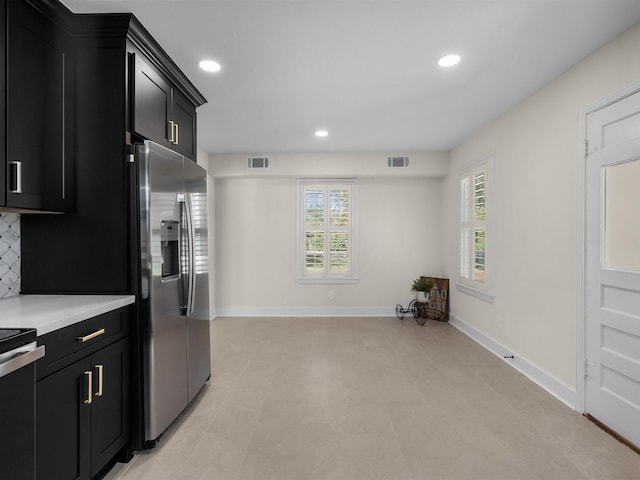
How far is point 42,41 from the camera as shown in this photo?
71.6 inches

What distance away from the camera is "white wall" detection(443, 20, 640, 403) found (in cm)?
254

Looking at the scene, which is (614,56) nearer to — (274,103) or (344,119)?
(344,119)

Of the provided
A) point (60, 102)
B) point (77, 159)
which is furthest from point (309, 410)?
point (60, 102)

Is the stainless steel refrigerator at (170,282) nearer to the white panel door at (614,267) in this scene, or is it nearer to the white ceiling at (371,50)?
the white ceiling at (371,50)

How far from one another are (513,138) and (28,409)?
418 centimetres

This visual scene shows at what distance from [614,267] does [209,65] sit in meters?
3.22

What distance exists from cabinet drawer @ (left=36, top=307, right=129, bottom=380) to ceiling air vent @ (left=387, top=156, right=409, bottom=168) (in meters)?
4.39

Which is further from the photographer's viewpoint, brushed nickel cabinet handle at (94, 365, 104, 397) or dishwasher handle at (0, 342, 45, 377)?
brushed nickel cabinet handle at (94, 365, 104, 397)

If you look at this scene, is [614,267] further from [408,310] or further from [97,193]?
[408,310]

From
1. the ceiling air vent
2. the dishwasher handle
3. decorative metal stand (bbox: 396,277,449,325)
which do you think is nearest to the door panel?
the dishwasher handle

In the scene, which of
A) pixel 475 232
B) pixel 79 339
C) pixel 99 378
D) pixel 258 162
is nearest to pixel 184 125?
pixel 79 339

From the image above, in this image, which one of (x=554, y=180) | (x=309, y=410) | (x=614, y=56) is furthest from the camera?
(x=554, y=180)

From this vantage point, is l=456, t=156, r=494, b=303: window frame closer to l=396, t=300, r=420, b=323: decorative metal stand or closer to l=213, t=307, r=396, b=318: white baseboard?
l=396, t=300, r=420, b=323: decorative metal stand

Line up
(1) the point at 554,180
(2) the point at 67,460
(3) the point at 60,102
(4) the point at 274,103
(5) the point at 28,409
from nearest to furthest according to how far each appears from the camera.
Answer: (5) the point at 28,409
(2) the point at 67,460
(3) the point at 60,102
(1) the point at 554,180
(4) the point at 274,103
